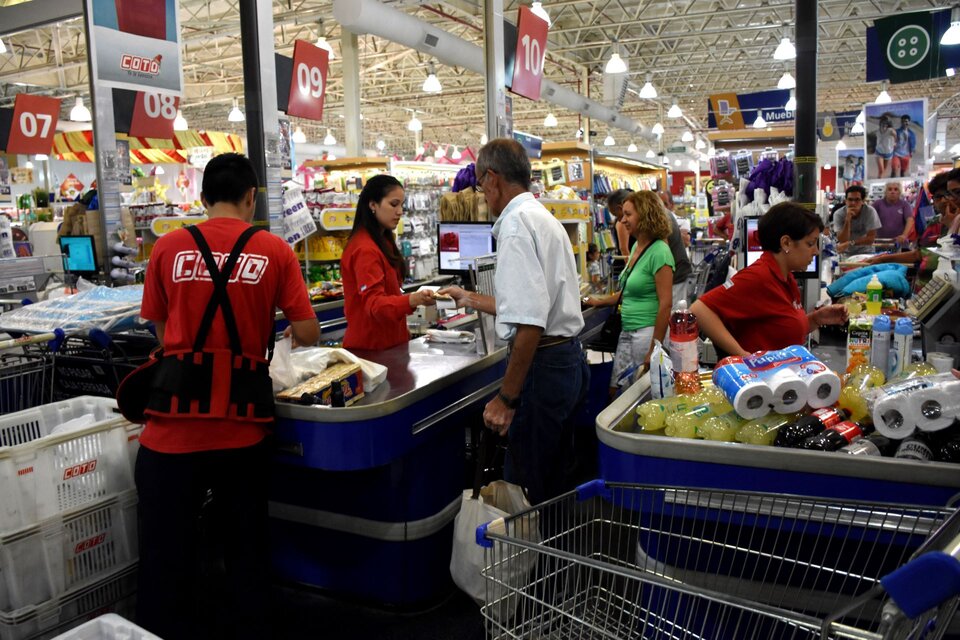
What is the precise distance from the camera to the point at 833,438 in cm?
196

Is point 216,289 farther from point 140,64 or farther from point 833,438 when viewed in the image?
point 140,64

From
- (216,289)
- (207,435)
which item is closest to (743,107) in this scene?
(216,289)

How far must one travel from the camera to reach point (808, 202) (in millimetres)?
5125

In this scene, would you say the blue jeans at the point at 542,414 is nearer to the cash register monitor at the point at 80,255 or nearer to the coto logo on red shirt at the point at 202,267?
the coto logo on red shirt at the point at 202,267

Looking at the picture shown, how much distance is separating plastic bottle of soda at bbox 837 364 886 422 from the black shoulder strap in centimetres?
186

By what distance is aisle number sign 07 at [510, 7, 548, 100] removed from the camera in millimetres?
7293

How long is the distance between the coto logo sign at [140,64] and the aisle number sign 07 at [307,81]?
181 centimetres

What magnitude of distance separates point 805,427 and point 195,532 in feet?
6.30

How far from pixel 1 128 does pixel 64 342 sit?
10851 millimetres

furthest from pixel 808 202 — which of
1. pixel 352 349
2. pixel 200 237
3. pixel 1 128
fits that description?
pixel 1 128

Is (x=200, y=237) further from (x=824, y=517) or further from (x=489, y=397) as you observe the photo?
(x=824, y=517)

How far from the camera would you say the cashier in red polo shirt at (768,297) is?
3006 millimetres

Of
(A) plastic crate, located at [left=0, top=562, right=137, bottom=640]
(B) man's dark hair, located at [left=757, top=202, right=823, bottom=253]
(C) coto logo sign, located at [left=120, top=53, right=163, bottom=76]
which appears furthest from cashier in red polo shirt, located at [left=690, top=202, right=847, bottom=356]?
(C) coto logo sign, located at [left=120, top=53, right=163, bottom=76]

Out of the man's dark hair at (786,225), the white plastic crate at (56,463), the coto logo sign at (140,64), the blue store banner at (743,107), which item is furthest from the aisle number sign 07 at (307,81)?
the blue store banner at (743,107)
